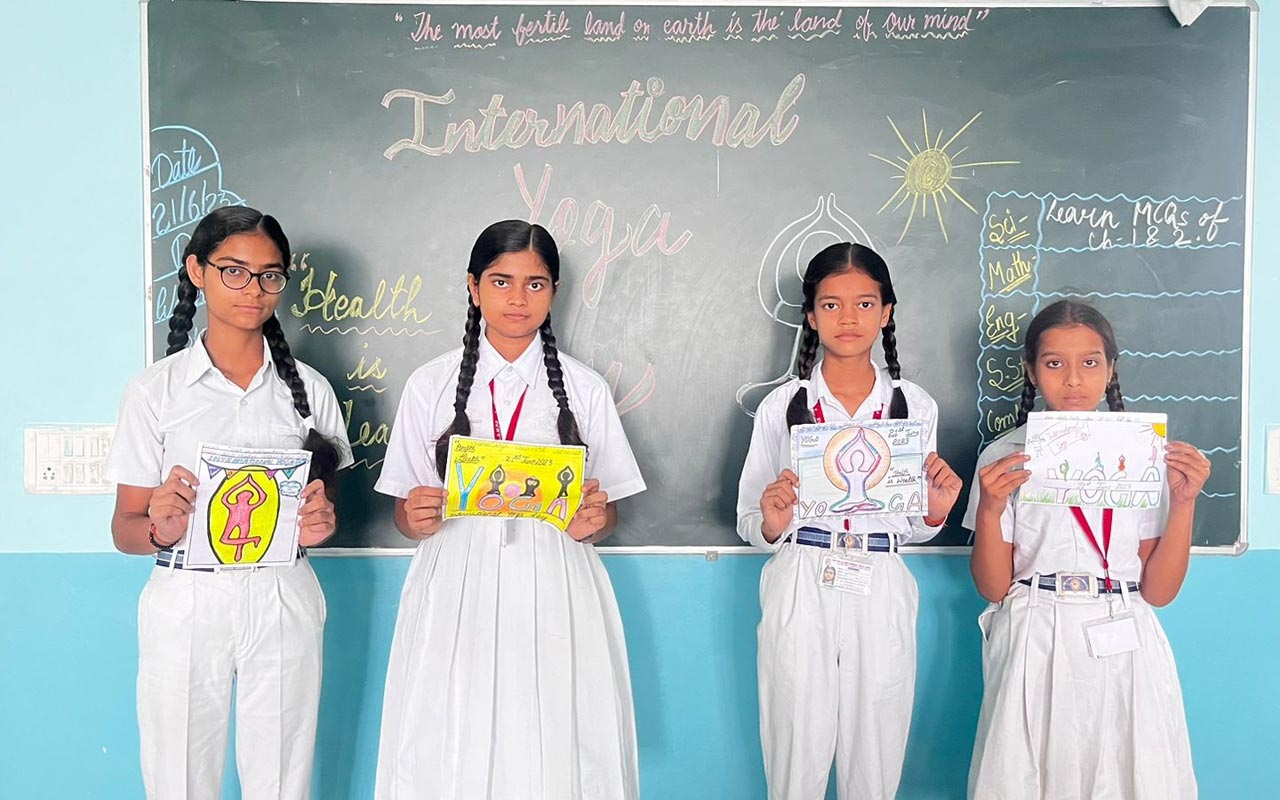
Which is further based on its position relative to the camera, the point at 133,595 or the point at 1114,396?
the point at 133,595

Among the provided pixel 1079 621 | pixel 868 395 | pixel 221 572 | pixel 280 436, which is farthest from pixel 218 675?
pixel 1079 621

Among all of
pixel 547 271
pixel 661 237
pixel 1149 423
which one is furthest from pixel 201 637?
pixel 1149 423

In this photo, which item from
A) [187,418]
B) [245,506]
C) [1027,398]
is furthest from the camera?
[1027,398]

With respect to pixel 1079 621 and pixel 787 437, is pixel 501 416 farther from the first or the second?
pixel 1079 621

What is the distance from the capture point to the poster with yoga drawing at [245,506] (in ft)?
6.79

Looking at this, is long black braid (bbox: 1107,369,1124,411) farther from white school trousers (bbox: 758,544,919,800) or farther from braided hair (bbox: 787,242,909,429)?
white school trousers (bbox: 758,544,919,800)

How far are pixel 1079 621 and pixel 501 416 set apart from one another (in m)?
1.47

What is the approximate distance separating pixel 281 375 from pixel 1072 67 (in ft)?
7.60

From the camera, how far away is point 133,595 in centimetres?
271

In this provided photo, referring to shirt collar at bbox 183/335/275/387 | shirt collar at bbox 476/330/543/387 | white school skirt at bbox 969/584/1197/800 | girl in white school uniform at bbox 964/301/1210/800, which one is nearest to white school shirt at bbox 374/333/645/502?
shirt collar at bbox 476/330/543/387

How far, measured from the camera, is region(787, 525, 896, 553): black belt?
7.63 ft

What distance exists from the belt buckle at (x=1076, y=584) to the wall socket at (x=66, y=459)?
253cm

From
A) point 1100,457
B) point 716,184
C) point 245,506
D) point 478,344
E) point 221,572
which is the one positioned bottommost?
point 221,572

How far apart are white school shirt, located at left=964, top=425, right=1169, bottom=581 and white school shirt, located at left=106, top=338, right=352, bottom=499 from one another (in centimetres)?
174
